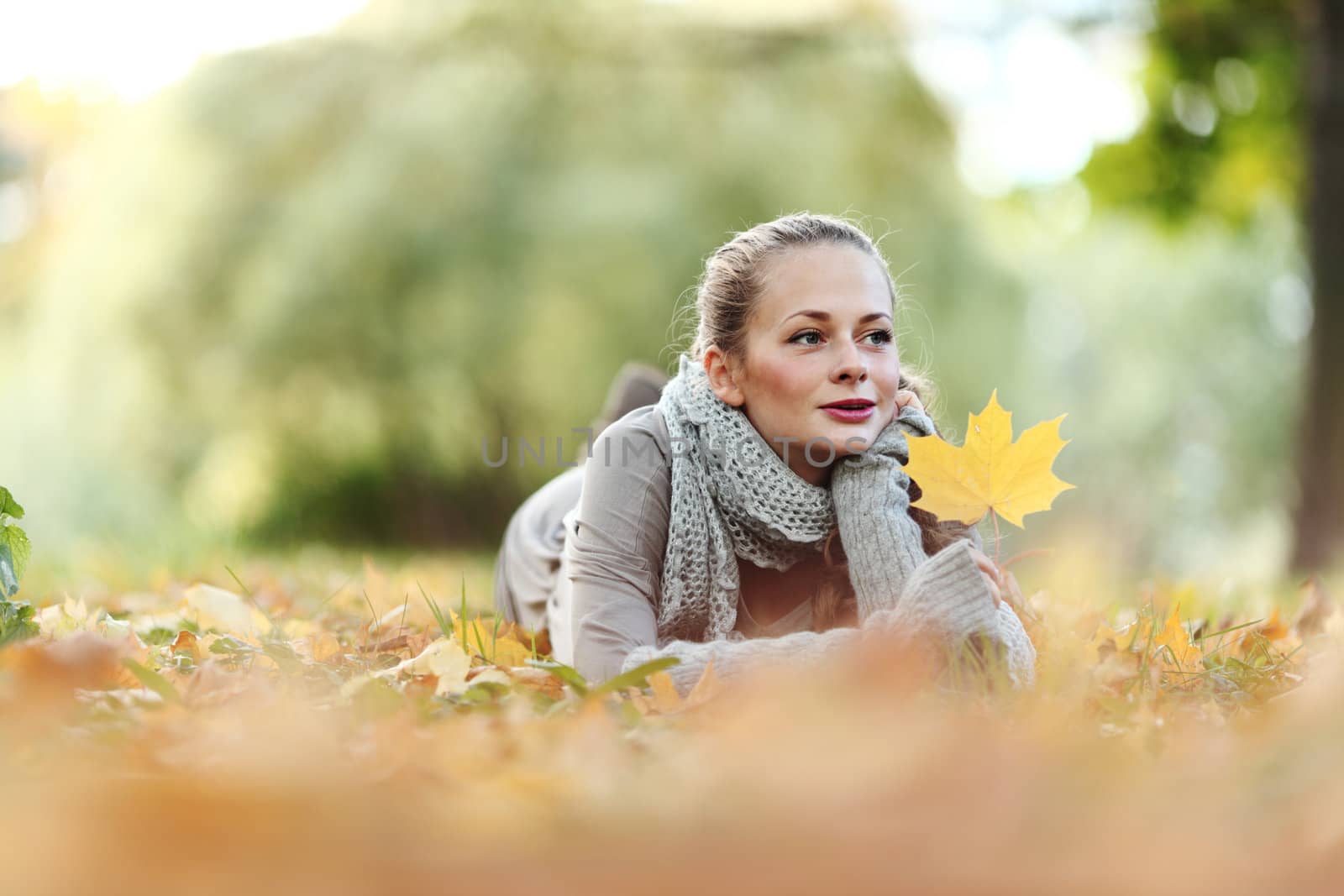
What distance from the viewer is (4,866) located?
95 cm

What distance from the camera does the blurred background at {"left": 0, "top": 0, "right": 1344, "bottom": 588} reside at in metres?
8.66

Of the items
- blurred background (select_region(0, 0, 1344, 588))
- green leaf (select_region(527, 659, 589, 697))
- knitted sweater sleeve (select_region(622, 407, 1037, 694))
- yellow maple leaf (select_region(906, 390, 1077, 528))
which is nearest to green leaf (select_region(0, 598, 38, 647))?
green leaf (select_region(527, 659, 589, 697))

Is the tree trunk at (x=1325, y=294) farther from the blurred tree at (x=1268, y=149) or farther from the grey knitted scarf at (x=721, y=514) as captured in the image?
the grey knitted scarf at (x=721, y=514)

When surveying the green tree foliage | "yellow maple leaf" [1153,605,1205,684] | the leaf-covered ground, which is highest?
the green tree foliage

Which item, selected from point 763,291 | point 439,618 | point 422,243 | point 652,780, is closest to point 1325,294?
point 763,291

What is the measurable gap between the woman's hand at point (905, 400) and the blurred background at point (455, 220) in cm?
596

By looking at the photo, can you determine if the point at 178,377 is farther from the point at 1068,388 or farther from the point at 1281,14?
the point at 1068,388

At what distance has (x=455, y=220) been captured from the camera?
924cm

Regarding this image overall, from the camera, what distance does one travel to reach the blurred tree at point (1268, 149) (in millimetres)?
6500

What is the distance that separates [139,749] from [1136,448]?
26.5 meters

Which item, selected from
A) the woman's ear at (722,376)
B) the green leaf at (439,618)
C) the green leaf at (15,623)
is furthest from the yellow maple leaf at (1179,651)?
the green leaf at (15,623)

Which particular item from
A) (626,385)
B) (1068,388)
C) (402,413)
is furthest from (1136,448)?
(626,385)

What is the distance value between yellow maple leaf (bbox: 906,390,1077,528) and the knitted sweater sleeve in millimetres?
107

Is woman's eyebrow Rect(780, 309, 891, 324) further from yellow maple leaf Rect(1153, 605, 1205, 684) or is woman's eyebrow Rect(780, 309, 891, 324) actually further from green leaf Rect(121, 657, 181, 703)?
green leaf Rect(121, 657, 181, 703)
